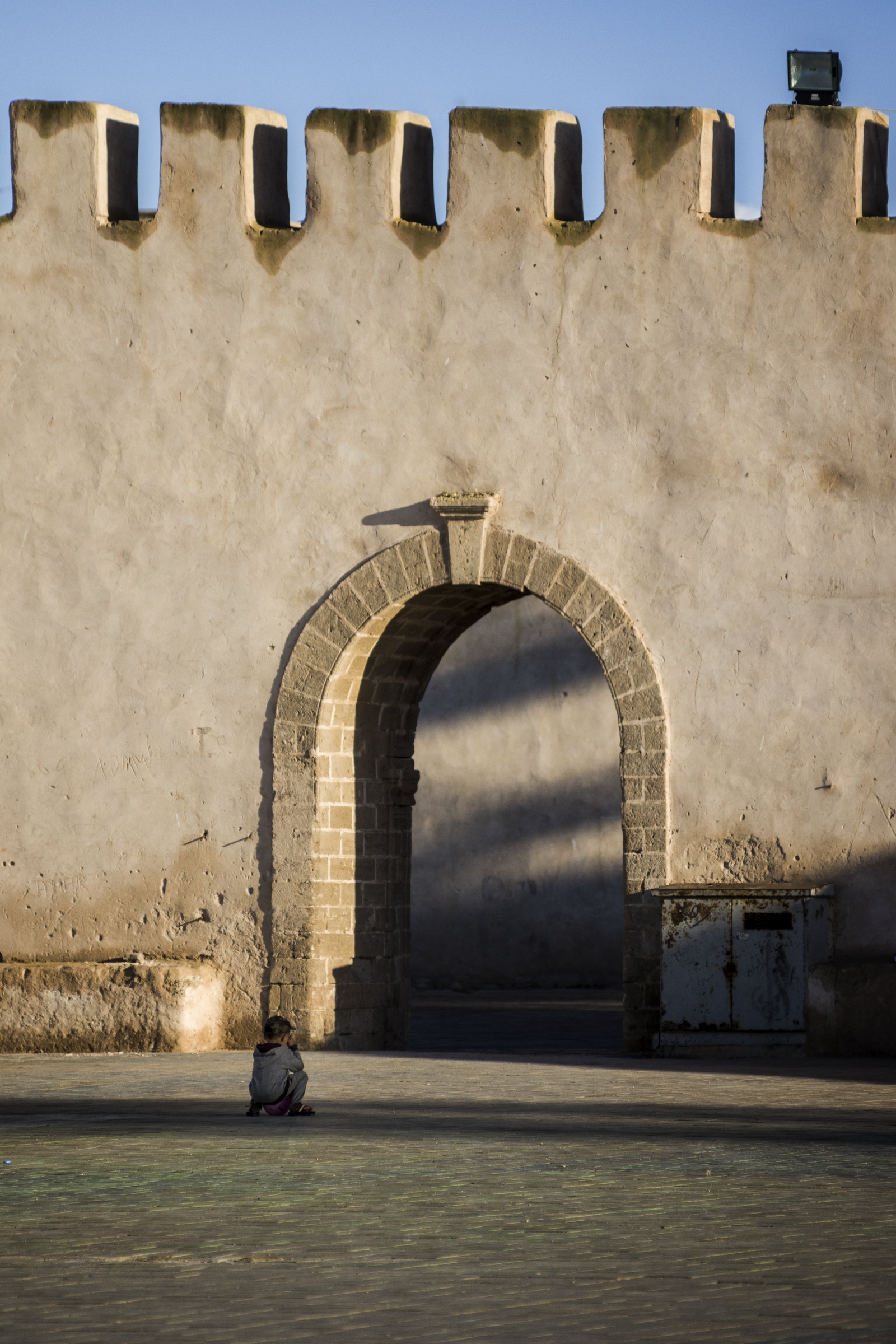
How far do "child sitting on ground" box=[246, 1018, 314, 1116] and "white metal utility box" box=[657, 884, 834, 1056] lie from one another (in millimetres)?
2689

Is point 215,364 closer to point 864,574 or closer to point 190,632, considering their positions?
point 190,632

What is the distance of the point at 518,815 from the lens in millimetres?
15617

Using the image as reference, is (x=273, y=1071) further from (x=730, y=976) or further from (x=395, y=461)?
(x=395, y=461)

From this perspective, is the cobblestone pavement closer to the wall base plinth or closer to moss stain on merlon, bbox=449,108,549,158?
the wall base plinth


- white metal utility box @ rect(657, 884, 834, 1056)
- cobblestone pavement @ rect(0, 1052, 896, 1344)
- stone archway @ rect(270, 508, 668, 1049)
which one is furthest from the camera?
stone archway @ rect(270, 508, 668, 1049)

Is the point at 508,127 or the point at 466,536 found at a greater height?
the point at 508,127

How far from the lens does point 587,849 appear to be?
50.8 feet

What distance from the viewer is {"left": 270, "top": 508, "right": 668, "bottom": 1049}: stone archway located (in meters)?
9.54

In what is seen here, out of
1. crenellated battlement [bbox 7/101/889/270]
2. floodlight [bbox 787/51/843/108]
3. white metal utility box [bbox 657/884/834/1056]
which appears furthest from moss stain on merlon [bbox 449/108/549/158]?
white metal utility box [bbox 657/884/834/1056]

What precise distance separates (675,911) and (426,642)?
7.50 feet

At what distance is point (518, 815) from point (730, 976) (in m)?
6.33

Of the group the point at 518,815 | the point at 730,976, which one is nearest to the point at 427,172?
the point at 730,976

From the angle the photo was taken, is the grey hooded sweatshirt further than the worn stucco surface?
No

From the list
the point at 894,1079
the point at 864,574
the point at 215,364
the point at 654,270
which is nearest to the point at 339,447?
the point at 215,364
